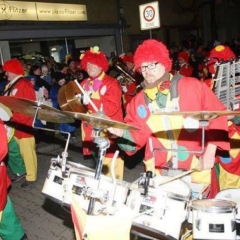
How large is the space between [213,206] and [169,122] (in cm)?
95

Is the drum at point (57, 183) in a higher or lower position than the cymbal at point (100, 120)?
lower

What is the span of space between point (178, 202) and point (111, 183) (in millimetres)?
469

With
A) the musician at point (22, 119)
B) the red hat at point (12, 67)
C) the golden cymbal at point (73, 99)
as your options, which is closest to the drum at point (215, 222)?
the golden cymbal at point (73, 99)

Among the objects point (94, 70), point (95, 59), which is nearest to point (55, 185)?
point (94, 70)

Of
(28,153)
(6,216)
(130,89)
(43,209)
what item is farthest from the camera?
(130,89)

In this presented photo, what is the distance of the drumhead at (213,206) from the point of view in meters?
2.03

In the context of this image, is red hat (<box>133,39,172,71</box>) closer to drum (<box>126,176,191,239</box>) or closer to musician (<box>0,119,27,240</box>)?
drum (<box>126,176,191,239</box>)

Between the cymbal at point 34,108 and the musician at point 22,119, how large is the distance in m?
2.63

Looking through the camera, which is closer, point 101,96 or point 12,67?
point 101,96

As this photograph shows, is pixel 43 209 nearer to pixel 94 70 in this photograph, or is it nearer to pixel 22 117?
pixel 22 117

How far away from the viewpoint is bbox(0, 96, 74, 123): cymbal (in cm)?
237

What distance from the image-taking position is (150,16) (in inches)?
322

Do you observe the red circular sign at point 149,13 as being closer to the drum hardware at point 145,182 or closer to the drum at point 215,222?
the drum hardware at point 145,182

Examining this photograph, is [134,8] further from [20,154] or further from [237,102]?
[237,102]
